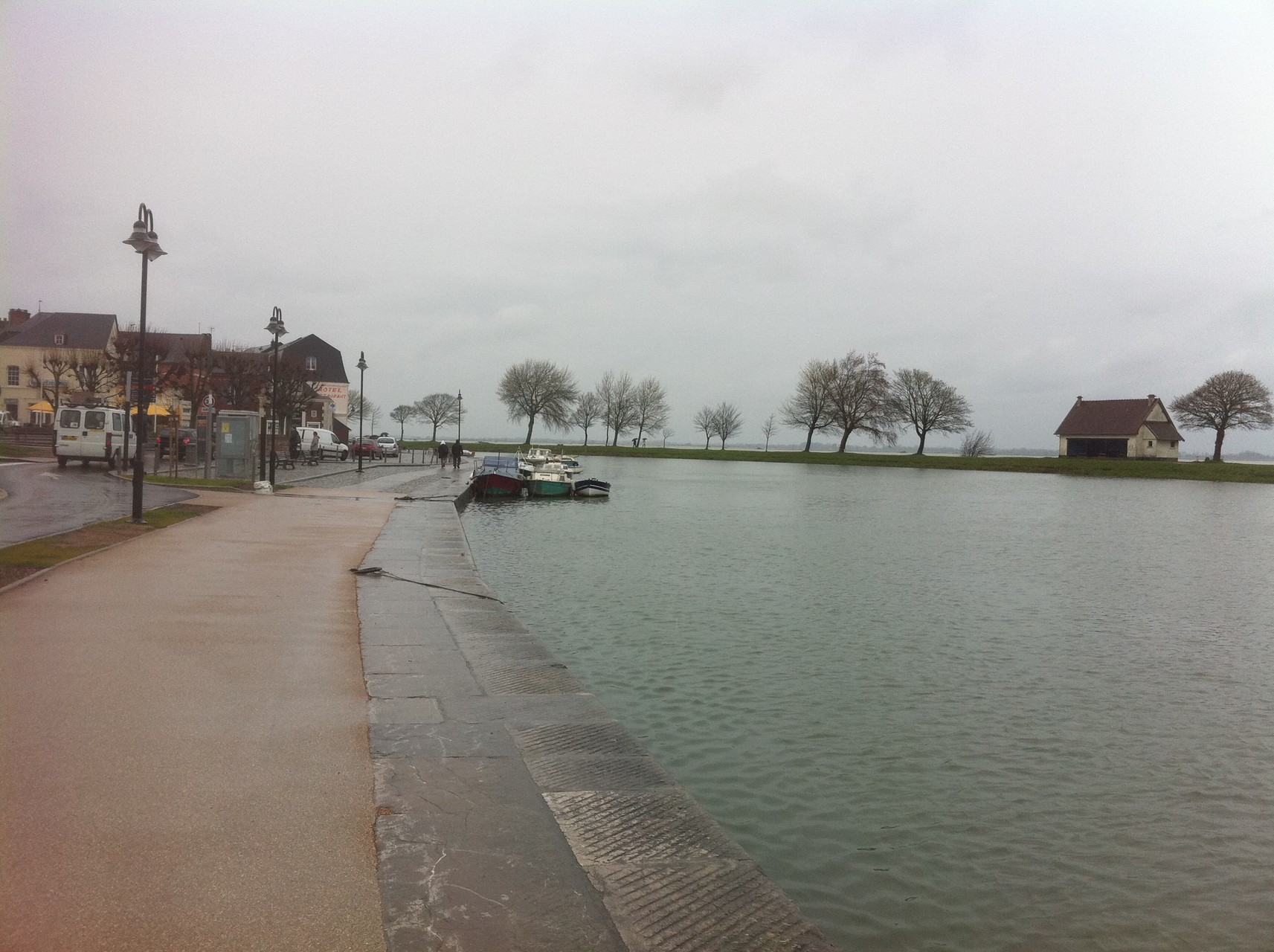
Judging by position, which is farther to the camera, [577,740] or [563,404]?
[563,404]

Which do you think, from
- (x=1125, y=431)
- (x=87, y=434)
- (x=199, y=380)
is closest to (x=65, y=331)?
(x=199, y=380)

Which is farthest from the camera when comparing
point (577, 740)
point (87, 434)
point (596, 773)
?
point (87, 434)

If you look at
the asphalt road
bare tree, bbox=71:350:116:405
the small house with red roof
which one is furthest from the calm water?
the small house with red roof

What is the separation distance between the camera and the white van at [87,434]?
32.0 metres

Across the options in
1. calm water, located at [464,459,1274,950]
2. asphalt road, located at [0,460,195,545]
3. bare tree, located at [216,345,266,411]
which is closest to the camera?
calm water, located at [464,459,1274,950]

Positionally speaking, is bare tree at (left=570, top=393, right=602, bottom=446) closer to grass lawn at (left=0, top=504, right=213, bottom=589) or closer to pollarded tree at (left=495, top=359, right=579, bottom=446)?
pollarded tree at (left=495, top=359, right=579, bottom=446)

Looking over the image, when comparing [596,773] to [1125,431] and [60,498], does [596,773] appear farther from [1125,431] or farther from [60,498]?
[1125,431]

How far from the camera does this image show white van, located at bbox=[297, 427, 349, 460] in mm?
55775

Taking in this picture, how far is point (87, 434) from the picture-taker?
3203 centimetres

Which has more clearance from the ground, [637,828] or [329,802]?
[329,802]

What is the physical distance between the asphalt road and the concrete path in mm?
6189

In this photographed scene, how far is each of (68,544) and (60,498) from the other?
A: 906cm

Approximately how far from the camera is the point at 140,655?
747 cm

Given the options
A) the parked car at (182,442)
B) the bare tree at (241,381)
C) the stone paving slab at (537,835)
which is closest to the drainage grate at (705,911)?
the stone paving slab at (537,835)
